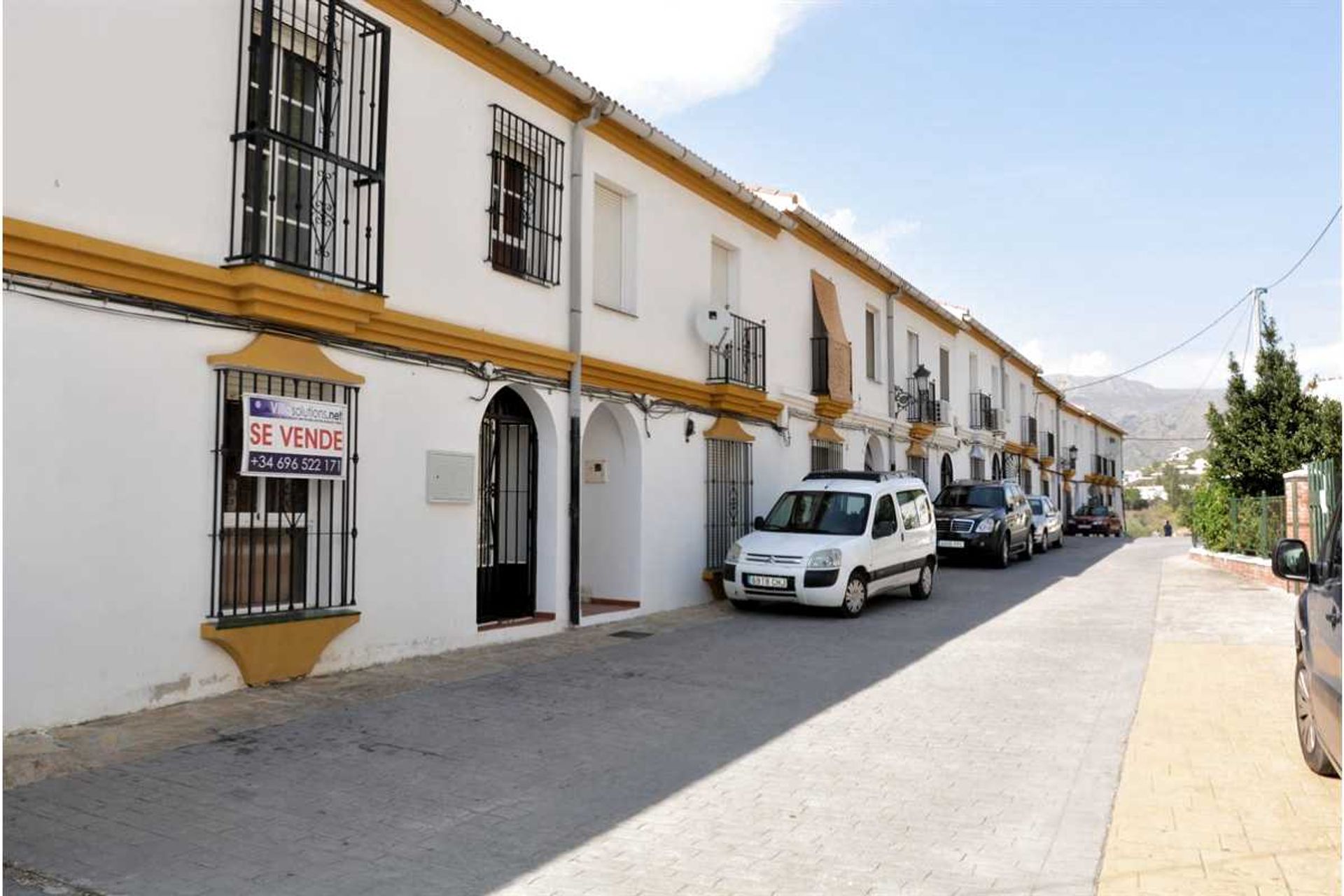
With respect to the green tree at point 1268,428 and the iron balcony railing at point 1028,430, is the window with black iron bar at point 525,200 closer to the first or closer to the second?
the green tree at point 1268,428

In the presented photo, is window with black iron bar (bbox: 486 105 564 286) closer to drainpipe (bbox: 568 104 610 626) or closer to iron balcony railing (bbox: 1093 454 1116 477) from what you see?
drainpipe (bbox: 568 104 610 626)

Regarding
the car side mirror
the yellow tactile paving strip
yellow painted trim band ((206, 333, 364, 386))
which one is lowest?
the yellow tactile paving strip

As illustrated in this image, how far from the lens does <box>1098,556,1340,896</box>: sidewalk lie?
173 inches

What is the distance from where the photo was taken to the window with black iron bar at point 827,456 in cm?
1789

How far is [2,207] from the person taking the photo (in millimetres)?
6055

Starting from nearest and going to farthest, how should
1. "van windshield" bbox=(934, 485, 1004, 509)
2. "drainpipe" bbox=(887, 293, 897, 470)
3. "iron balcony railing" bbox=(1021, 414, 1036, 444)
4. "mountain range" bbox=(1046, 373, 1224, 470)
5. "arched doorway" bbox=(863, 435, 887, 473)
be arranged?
"arched doorway" bbox=(863, 435, 887, 473)
"van windshield" bbox=(934, 485, 1004, 509)
"drainpipe" bbox=(887, 293, 897, 470)
"iron balcony railing" bbox=(1021, 414, 1036, 444)
"mountain range" bbox=(1046, 373, 1224, 470)

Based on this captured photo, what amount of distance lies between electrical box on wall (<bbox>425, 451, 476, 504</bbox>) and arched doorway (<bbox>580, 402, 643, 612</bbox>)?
114 inches

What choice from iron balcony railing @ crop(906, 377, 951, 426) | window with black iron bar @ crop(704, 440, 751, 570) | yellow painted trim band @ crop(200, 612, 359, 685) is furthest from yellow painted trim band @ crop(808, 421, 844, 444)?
yellow painted trim band @ crop(200, 612, 359, 685)

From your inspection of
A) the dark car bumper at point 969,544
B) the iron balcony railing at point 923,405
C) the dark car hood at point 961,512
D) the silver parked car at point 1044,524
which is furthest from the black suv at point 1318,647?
the silver parked car at point 1044,524

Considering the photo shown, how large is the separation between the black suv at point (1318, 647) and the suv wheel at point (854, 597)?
21.5 ft

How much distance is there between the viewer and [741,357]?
49.0 ft

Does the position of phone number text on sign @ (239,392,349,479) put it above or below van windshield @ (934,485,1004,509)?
above

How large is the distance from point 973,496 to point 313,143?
16208 mm

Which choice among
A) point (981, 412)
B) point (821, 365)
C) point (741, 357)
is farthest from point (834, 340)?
point (981, 412)
